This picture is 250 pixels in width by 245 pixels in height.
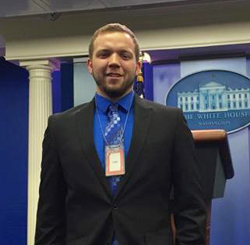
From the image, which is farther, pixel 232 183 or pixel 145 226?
pixel 232 183

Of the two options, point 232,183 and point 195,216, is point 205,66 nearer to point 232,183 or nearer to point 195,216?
point 232,183

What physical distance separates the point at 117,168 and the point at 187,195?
0.20 m

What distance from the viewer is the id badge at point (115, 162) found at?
1154mm

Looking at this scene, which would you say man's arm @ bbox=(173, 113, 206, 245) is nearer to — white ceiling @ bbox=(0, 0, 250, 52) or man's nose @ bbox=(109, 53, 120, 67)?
man's nose @ bbox=(109, 53, 120, 67)

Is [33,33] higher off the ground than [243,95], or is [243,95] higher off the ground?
[33,33]

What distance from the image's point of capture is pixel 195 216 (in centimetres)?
118

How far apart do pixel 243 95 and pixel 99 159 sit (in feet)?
10.7

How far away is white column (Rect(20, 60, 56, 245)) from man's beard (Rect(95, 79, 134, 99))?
10.1 ft

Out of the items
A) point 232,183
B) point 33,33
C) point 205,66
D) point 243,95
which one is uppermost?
point 33,33

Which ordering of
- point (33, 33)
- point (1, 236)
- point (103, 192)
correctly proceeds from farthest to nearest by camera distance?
point (1, 236) → point (33, 33) → point (103, 192)

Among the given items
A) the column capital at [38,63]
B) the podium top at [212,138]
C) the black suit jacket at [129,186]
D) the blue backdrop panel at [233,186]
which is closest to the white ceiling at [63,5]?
the column capital at [38,63]

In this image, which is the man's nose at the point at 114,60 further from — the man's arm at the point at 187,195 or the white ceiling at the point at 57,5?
the white ceiling at the point at 57,5

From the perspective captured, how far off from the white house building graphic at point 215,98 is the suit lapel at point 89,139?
3.08 m

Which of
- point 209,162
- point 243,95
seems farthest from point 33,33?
point 209,162
